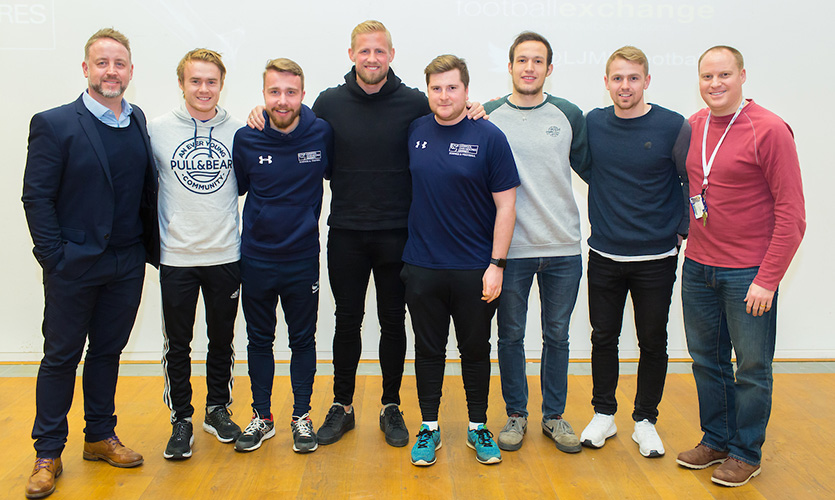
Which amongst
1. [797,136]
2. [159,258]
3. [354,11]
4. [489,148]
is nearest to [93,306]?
[159,258]

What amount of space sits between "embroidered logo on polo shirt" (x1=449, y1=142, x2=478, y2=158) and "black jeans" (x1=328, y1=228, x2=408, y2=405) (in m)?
0.45

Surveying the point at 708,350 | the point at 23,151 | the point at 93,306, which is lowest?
the point at 708,350

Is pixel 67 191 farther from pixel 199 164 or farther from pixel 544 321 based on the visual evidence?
pixel 544 321

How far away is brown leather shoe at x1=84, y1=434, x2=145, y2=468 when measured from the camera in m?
2.80

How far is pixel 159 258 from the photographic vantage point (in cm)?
283

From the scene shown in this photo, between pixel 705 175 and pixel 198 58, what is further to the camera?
pixel 198 58

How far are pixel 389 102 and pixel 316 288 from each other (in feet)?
2.94

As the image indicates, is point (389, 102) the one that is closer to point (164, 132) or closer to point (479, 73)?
point (164, 132)

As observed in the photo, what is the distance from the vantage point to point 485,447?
2.83m

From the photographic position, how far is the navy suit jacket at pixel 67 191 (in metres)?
2.49

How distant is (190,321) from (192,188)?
60 centimetres

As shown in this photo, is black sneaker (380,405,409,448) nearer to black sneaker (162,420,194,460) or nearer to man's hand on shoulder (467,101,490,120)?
black sneaker (162,420,194,460)

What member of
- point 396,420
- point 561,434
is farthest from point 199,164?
point 561,434

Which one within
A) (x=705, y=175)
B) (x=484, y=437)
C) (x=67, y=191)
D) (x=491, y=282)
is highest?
(x=705, y=175)
